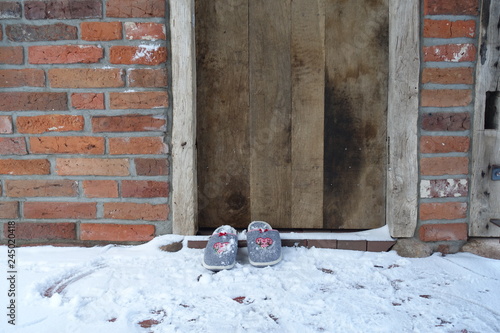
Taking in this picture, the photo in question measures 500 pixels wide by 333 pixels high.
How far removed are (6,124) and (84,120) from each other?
1.27 feet

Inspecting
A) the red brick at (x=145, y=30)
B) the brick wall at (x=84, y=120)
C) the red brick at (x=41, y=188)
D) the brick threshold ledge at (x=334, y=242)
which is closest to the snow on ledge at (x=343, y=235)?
the brick threshold ledge at (x=334, y=242)

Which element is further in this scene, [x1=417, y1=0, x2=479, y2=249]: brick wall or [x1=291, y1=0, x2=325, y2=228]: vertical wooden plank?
[x1=291, y1=0, x2=325, y2=228]: vertical wooden plank

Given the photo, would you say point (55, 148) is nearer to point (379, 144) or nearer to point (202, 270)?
point (202, 270)

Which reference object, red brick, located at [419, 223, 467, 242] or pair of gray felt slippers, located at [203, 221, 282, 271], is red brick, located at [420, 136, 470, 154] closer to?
red brick, located at [419, 223, 467, 242]

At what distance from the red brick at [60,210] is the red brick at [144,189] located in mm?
185

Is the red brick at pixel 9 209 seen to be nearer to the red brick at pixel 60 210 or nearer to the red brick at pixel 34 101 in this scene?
the red brick at pixel 60 210

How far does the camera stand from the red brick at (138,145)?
74.7 inches

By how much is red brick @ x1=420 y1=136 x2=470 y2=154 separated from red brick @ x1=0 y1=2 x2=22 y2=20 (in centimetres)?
199

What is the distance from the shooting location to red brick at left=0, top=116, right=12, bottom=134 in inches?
75.1

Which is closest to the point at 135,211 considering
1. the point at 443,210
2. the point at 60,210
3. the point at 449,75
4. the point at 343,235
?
the point at 60,210

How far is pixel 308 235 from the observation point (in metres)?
1.97

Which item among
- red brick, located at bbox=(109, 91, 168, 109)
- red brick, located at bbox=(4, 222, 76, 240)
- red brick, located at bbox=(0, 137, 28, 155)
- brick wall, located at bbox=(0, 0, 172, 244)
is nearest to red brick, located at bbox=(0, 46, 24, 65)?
brick wall, located at bbox=(0, 0, 172, 244)

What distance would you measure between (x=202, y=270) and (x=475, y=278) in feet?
3.70

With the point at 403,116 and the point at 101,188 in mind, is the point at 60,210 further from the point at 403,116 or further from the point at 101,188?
the point at 403,116
